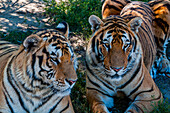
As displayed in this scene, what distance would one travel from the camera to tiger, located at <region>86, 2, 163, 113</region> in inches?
131

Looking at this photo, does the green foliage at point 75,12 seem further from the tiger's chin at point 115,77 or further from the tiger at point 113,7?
the tiger's chin at point 115,77

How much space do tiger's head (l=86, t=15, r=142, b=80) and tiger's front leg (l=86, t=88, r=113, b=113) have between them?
14.4 inches

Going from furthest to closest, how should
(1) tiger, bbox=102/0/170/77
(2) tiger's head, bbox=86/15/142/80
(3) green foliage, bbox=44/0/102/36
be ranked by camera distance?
(3) green foliage, bbox=44/0/102/36
(1) tiger, bbox=102/0/170/77
(2) tiger's head, bbox=86/15/142/80

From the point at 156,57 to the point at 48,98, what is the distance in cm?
280

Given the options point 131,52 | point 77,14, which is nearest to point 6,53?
point 131,52

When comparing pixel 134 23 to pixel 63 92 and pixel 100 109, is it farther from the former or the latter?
pixel 63 92

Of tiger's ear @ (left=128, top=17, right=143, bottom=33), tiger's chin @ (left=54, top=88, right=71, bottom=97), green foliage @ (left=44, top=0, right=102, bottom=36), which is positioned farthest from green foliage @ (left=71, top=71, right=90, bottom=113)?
green foliage @ (left=44, top=0, right=102, bottom=36)

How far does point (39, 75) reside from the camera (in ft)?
8.51

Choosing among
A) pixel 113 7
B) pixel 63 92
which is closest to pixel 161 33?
pixel 113 7

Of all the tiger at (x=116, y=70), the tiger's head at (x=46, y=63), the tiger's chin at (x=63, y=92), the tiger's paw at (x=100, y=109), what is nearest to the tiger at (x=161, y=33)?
the tiger at (x=116, y=70)

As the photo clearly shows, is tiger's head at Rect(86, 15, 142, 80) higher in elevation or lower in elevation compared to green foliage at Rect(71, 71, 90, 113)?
higher

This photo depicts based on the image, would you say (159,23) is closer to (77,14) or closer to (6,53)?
(77,14)

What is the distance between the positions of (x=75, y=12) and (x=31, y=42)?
3634mm

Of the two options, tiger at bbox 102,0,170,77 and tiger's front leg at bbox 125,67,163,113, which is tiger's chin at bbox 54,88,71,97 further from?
tiger at bbox 102,0,170,77
